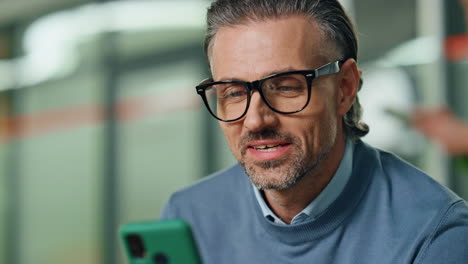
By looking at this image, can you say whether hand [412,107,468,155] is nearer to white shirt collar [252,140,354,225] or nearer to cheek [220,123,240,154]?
white shirt collar [252,140,354,225]

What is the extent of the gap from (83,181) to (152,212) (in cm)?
60

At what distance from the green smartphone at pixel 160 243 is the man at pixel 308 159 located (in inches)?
16.5

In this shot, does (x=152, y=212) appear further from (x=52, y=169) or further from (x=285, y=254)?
(x=285, y=254)

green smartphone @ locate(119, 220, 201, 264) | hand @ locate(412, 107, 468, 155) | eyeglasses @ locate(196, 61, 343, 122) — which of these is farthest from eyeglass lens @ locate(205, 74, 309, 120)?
hand @ locate(412, 107, 468, 155)

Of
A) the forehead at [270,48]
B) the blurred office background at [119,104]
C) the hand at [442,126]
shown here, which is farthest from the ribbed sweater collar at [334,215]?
the blurred office background at [119,104]

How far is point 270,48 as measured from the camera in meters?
1.10

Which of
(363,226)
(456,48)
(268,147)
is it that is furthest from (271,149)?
(456,48)

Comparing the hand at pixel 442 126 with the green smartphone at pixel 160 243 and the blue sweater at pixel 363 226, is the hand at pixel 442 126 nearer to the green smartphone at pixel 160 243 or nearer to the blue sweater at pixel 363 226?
the blue sweater at pixel 363 226

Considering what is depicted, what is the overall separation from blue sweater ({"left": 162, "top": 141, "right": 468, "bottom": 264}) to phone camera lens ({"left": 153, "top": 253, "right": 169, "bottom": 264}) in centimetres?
46

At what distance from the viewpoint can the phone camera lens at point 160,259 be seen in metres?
0.70

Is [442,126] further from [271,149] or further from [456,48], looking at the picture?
[271,149]

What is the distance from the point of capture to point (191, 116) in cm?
338

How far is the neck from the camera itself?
1184 mm

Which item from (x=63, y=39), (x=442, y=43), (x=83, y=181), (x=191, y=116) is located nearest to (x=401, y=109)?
(x=442, y=43)
